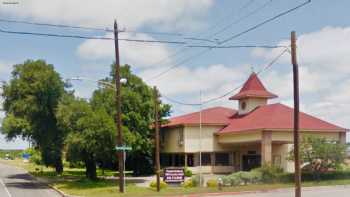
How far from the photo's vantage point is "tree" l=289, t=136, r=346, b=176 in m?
37.7

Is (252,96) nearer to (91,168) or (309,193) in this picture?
(91,168)

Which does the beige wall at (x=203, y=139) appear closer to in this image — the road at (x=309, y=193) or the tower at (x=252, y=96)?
the tower at (x=252, y=96)

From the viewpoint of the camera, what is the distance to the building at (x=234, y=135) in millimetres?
46812

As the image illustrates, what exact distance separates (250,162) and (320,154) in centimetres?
1615

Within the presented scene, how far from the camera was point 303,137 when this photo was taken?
129 ft

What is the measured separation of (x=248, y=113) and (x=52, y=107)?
19.7 meters

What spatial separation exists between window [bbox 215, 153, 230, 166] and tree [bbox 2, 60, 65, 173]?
53.7 feet

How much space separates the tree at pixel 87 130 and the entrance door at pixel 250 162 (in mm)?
18712

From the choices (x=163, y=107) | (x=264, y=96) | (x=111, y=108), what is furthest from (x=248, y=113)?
(x=111, y=108)

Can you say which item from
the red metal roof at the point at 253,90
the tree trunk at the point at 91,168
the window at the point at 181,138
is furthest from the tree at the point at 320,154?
the tree trunk at the point at 91,168

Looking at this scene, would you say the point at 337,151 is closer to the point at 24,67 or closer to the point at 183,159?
the point at 183,159

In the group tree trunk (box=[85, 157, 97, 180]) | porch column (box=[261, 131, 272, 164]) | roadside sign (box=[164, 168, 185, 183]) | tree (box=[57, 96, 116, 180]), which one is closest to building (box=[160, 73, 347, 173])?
porch column (box=[261, 131, 272, 164])

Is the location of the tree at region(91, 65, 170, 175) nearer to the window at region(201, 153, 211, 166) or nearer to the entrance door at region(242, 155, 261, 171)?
the window at region(201, 153, 211, 166)

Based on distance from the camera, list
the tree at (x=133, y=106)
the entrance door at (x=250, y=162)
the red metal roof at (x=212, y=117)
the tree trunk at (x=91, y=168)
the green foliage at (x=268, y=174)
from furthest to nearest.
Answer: the entrance door at (x=250, y=162)
the red metal roof at (x=212, y=117)
the tree trunk at (x=91, y=168)
the tree at (x=133, y=106)
the green foliage at (x=268, y=174)
